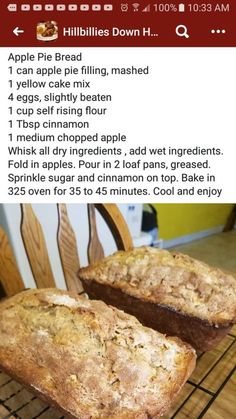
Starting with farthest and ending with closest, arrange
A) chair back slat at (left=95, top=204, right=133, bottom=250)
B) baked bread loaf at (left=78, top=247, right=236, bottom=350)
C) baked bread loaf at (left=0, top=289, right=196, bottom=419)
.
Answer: chair back slat at (left=95, top=204, right=133, bottom=250) < baked bread loaf at (left=78, top=247, right=236, bottom=350) < baked bread loaf at (left=0, top=289, right=196, bottom=419)
